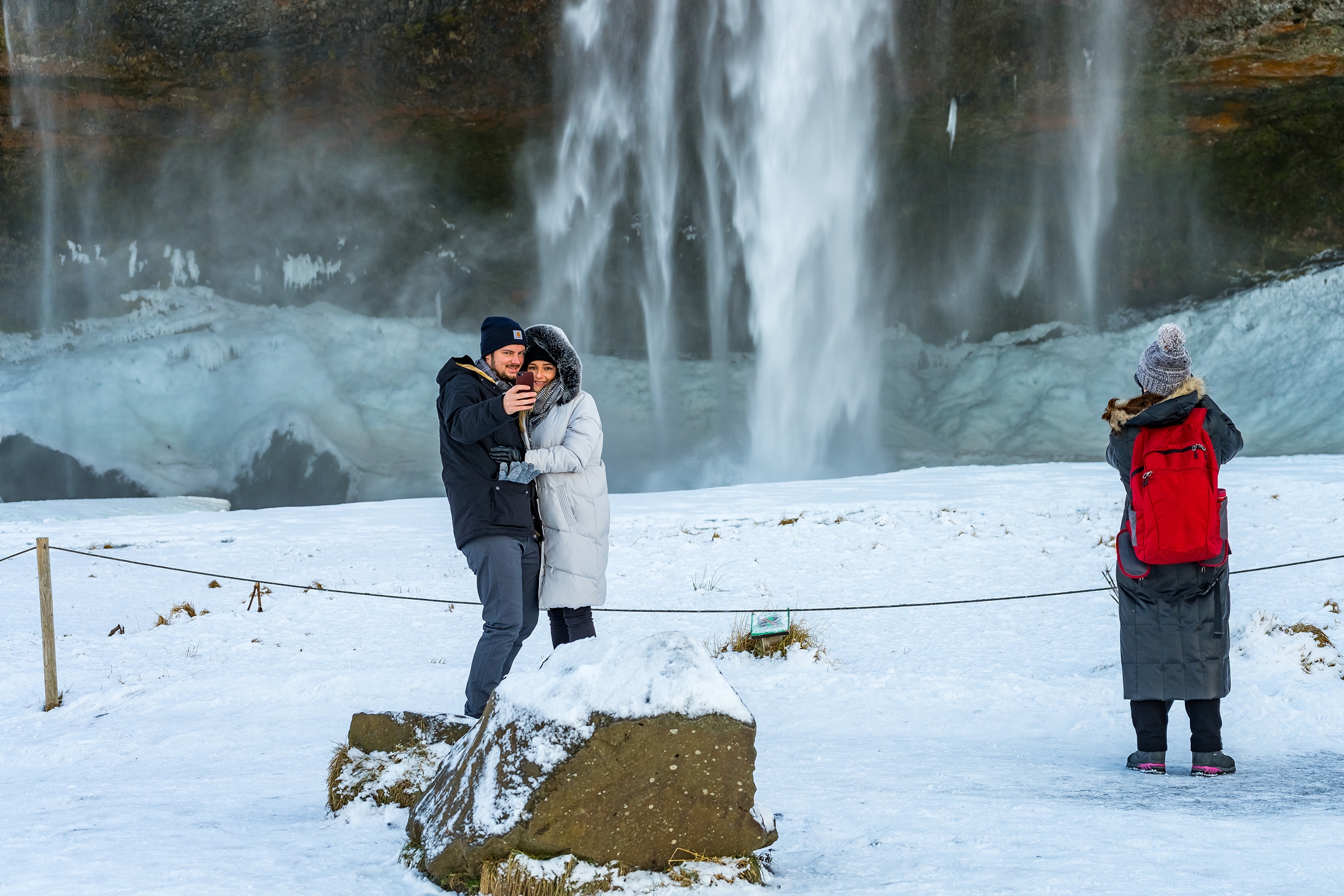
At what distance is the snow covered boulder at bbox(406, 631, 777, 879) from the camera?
8.35 feet

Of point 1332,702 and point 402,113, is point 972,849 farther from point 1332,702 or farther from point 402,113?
point 402,113

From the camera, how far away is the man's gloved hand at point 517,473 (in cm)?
363

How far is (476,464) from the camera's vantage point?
12.1 ft

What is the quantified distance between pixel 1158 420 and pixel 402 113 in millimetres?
22487

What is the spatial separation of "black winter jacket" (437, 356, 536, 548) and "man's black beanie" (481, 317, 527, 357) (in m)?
0.14

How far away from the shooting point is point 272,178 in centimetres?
2494

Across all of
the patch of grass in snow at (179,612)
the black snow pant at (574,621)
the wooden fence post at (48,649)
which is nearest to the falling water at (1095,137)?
the patch of grass in snow at (179,612)

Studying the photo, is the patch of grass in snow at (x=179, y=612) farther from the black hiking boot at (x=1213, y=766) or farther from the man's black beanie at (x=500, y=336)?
the black hiking boot at (x=1213, y=766)

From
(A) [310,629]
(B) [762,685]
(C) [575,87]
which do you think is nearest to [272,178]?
(C) [575,87]

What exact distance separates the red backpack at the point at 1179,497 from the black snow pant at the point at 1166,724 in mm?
467

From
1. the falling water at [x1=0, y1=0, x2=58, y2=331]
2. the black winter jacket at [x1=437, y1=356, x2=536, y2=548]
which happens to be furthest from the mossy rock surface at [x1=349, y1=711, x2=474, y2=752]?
the falling water at [x1=0, y1=0, x2=58, y2=331]

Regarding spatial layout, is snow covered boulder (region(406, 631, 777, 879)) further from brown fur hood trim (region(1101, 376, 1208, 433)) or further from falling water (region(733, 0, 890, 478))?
falling water (region(733, 0, 890, 478))

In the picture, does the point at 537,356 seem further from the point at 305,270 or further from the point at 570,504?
the point at 305,270

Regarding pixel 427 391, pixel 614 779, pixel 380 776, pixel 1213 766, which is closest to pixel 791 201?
pixel 427 391
